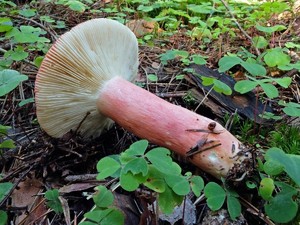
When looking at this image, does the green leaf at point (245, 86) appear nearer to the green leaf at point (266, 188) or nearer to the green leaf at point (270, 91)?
the green leaf at point (270, 91)

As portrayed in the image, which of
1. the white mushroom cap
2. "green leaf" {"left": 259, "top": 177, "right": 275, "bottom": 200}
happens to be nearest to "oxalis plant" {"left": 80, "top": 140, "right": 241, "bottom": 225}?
"green leaf" {"left": 259, "top": 177, "right": 275, "bottom": 200}

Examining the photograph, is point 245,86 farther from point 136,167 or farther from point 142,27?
point 142,27

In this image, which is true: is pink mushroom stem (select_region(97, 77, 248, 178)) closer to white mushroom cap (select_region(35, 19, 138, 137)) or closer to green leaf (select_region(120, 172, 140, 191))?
white mushroom cap (select_region(35, 19, 138, 137))

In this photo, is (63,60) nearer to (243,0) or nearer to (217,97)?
(217,97)

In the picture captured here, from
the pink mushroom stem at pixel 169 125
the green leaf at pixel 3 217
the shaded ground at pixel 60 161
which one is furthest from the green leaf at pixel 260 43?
the green leaf at pixel 3 217

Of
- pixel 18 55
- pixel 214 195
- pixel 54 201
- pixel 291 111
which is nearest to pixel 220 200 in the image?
pixel 214 195

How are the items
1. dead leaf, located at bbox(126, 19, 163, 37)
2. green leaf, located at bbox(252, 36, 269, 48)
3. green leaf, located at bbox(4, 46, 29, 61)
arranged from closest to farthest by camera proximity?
1. green leaf, located at bbox(4, 46, 29, 61)
2. green leaf, located at bbox(252, 36, 269, 48)
3. dead leaf, located at bbox(126, 19, 163, 37)
